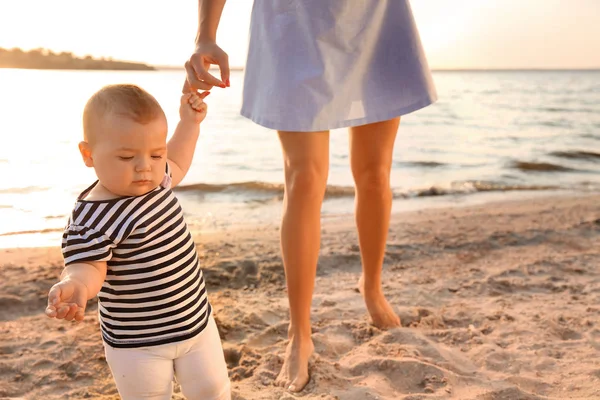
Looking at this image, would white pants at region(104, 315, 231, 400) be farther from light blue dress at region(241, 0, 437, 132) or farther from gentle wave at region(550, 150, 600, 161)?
gentle wave at region(550, 150, 600, 161)

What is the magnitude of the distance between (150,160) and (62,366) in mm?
1311

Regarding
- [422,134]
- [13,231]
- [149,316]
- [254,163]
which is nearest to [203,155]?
[254,163]

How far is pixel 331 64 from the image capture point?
215 cm

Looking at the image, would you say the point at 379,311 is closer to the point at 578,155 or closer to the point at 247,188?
the point at 247,188

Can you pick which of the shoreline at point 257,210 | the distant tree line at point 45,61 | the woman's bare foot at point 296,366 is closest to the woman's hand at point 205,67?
the woman's bare foot at point 296,366

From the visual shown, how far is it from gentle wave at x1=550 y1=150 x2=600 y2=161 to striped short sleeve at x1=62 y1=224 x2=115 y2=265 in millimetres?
9480

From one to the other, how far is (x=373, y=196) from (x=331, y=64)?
2.12 feet

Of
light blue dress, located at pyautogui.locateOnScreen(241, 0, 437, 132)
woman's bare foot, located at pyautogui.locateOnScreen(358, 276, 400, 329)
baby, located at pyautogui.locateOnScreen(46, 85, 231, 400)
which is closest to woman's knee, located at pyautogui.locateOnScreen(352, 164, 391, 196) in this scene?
light blue dress, located at pyautogui.locateOnScreen(241, 0, 437, 132)

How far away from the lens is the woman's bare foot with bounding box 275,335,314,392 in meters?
2.21

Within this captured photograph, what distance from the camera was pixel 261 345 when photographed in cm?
261

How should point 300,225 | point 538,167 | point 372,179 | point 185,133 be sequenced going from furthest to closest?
point 538,167, point 372,179, point 300,225, point 185,133

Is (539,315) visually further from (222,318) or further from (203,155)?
(203,155)

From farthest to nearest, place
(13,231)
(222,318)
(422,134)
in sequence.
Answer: (422,134), (13,231), (222,318)

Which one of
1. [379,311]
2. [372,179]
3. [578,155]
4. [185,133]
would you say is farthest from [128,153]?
[578,155]
